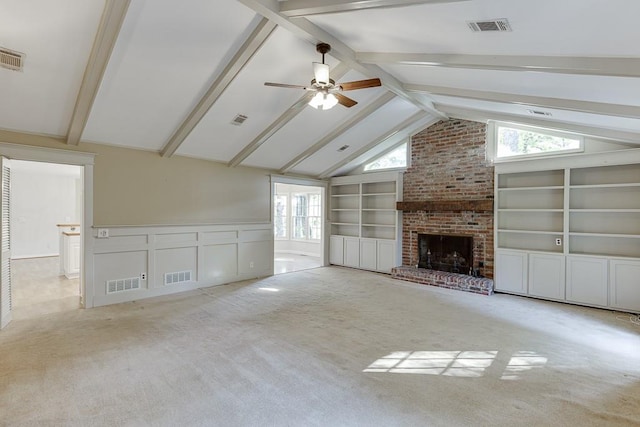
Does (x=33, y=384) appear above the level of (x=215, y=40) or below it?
below

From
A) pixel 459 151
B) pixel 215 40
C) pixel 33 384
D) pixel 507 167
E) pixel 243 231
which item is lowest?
pixel 33 384

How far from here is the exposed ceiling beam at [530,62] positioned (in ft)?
7.93

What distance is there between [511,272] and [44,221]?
12301 mm

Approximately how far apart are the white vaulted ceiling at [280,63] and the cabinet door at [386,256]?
3256 millimetres

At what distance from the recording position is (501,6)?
2.16 m

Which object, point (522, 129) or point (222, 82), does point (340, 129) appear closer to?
point (222, 82)

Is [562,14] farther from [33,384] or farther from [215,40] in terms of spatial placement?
[33,384]

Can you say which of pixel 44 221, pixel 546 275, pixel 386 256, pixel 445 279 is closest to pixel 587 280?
pixel 546 275

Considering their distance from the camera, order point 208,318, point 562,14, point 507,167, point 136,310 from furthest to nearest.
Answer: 1. point 507,167
2. point 136,310
3. point 208,318
4. point 562,14

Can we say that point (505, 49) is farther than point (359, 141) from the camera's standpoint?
No

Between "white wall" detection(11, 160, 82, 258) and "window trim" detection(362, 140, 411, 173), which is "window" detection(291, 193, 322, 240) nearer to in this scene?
"window trim" detection(362, 140, 411, 173)

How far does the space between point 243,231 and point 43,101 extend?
12.4 feet

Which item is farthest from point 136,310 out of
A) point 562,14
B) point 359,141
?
point 562,14

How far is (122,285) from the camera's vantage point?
508cm
